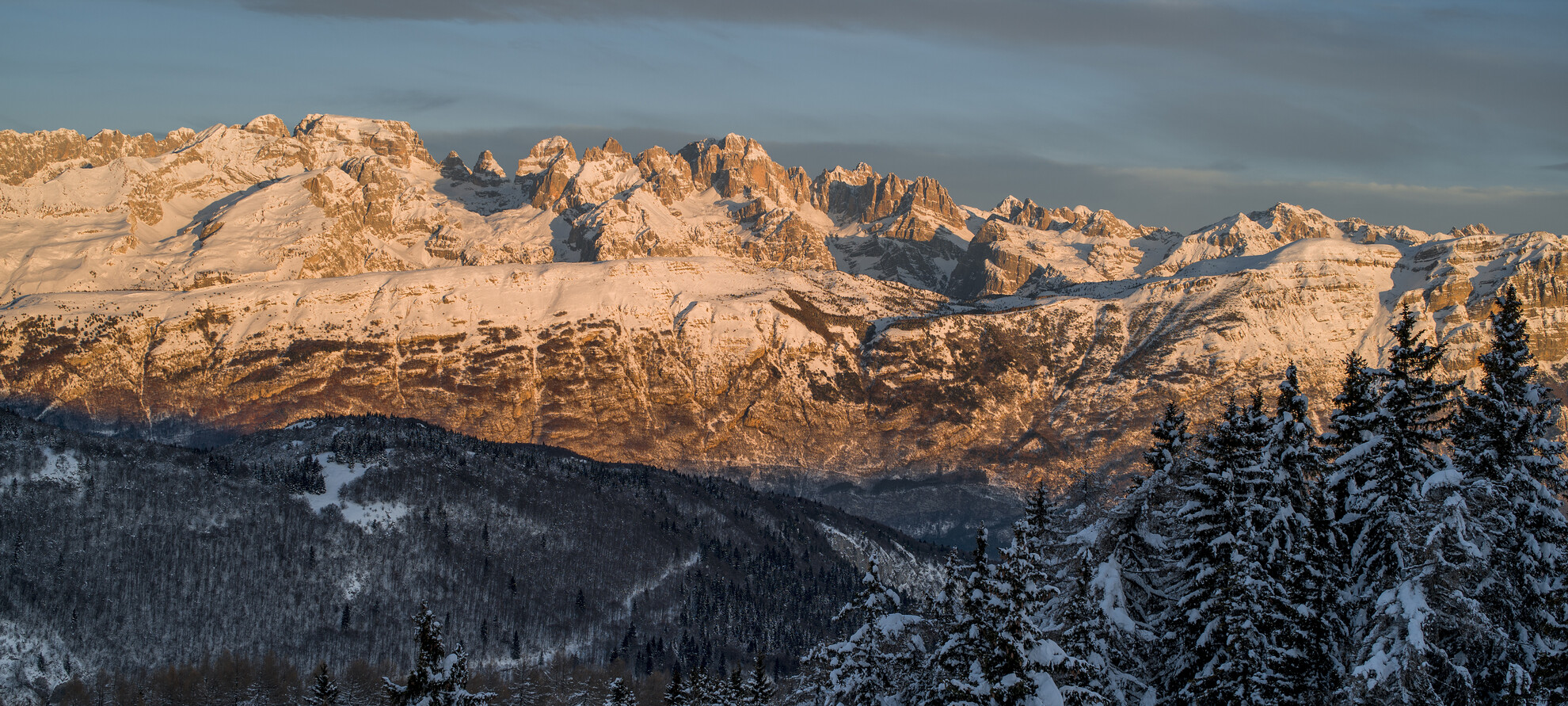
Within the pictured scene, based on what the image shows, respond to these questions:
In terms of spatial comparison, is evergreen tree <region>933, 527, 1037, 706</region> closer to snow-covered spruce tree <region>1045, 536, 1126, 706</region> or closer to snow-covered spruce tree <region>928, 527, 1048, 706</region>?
snow-covered spruce tree <region>928, 527, 1048, 706</region>

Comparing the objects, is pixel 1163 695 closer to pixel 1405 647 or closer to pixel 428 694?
pixel 1405 647

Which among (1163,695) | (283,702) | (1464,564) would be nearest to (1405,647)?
(1464,564)

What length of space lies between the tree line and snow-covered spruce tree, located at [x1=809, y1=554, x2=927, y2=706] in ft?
6.55

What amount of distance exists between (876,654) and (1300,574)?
18.4 meters

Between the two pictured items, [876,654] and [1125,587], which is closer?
[1125,587]

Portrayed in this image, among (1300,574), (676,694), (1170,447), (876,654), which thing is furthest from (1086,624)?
(676,694)

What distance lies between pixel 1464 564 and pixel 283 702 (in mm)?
164791

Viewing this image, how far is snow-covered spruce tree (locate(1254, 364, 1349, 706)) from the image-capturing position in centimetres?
5041

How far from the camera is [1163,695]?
53.4 metres

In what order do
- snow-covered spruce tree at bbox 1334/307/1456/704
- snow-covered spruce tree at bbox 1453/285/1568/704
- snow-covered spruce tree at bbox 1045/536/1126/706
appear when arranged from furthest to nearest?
snow-covered spruce tree at bbox 1045/536/1126/706 < snow-covered spruce tree at bbox 1453/285/1568/704 < snow-covered spruce tree at bbox 1334/307/1456/704

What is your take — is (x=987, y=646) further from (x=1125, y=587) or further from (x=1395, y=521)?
(x=1395, y=521)

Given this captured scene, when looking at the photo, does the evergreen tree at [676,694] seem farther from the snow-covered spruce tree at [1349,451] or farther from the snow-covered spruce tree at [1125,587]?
the snow-covered spruce tree at [1349,451]

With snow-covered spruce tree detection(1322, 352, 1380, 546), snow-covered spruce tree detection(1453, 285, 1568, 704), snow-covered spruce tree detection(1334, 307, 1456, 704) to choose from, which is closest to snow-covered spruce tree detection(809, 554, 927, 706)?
snow-covered spruce tree detection(1322, 352, 1380, 546)

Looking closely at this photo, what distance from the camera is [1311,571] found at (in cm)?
5056
